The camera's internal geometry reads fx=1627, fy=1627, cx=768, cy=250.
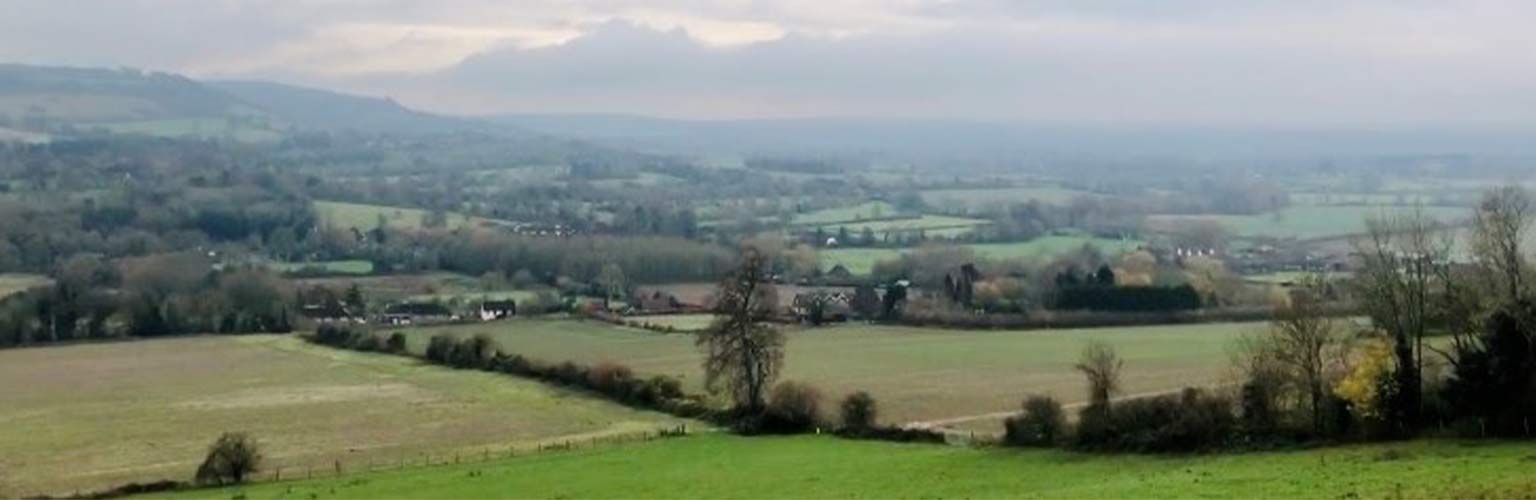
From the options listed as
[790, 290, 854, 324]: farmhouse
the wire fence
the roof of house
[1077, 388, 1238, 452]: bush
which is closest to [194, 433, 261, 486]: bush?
the wire fence

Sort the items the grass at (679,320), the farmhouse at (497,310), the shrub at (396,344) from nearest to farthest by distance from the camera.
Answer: the shrub at (396,344)
the grass at (679,320)
the farmhouse at (497,310)

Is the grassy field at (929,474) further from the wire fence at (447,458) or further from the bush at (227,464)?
the bush at (227,464)

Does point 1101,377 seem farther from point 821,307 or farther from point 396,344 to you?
point 821,307

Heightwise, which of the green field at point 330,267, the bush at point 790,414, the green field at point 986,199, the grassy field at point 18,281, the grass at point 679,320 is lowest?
the bush at point 790,414

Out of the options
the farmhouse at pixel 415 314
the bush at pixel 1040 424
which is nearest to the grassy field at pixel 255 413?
the bush at pixel 1040 424

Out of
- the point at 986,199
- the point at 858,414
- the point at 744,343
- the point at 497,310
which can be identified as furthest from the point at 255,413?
the point at 986,199

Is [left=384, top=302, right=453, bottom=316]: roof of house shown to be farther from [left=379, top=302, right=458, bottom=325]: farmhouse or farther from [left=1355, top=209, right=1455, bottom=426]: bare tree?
[left=1355, top=209, right=1455, bottom=426]: bare tree
